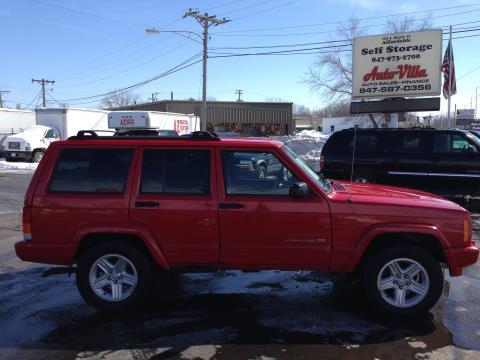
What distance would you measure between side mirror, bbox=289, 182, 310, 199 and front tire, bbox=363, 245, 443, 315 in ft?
3.09

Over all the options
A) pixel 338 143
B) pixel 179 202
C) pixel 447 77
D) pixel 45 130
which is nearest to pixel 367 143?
pixel 338 143

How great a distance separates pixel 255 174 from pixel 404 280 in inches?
70.4

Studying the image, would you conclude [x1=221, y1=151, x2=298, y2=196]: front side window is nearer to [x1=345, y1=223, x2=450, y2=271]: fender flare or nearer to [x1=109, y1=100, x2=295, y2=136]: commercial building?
[x1=345, y1=223, x2=450, y2=271]: fender flare

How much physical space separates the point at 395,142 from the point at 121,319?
336 inches

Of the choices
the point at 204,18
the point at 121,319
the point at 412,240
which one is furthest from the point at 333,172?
the point at 204,18

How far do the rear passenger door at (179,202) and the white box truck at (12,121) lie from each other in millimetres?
27800

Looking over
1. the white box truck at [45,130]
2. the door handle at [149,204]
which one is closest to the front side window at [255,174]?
the door handle at [149,204]

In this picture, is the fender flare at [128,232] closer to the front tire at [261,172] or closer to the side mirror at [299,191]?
the front tire at [261,172]

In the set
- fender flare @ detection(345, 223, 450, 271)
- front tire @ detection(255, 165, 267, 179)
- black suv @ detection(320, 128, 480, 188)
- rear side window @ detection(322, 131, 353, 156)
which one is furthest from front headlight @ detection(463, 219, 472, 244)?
rear side window @ detection(322, 131, 353, 156)

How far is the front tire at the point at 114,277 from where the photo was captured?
200 inches

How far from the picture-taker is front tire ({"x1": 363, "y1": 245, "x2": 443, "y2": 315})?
4.89 m

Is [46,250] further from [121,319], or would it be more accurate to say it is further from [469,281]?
[469,281]

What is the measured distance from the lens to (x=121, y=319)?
195 inches

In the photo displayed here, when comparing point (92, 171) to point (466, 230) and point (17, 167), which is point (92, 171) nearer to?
point (466, 230)
